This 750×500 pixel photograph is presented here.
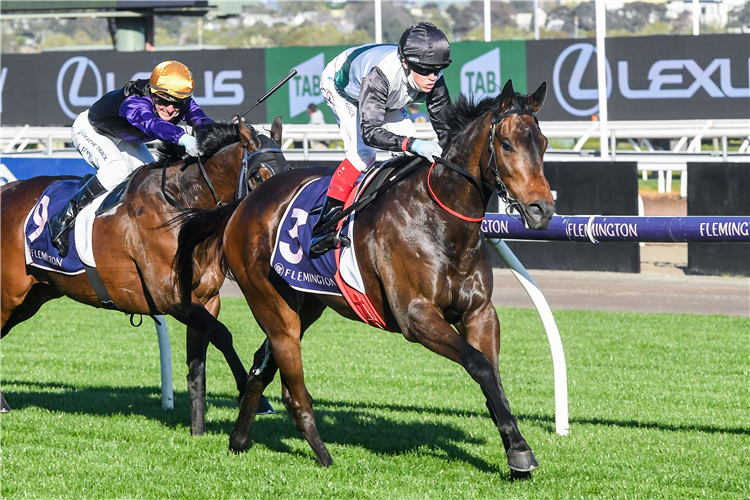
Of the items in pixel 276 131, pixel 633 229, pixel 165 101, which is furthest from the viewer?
pixel 276 131

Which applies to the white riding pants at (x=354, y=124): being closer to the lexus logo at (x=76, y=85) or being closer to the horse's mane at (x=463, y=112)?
the horse's mane at (x=463, y=112)

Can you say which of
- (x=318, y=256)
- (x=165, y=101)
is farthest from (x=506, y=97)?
(x=165, y=101)

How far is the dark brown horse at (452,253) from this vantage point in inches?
166

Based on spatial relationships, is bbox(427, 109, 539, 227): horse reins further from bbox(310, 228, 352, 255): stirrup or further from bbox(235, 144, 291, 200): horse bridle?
bbox(235, 144, 291, 200): horse bridle

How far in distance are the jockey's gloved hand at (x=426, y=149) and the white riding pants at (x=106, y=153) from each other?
8.47 ft

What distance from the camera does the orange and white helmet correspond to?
5.99 m

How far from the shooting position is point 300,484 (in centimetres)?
465

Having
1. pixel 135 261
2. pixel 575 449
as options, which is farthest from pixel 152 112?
pixel 575 449

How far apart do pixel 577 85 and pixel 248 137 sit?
14.3 metres

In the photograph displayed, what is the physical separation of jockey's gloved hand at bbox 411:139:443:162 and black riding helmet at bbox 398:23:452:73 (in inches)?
15.7

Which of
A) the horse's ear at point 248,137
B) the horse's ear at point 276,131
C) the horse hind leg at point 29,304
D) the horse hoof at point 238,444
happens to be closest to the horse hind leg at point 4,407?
the horse hind leg at point 29,304

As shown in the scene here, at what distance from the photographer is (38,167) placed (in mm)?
15320

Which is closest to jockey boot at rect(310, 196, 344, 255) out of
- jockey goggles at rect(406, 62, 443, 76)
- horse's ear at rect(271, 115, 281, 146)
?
jockey goggles at rect(406, 62, 443, 76)

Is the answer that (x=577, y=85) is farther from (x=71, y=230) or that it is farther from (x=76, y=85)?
(x=71, y=230)
